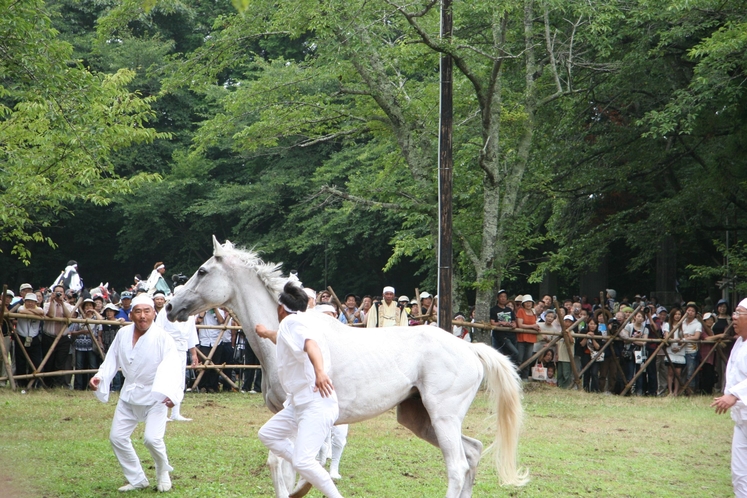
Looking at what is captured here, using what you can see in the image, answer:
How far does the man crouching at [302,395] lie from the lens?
644 cm

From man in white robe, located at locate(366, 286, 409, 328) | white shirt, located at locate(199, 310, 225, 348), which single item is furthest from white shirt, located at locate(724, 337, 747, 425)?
white shirt, located at locate(199, 310, 225, 348)

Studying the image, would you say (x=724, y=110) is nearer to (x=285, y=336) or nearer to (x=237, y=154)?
(x=285, y=336)

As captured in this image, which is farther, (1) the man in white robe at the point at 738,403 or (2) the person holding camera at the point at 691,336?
(2) the person holding camera at the point at 691,336

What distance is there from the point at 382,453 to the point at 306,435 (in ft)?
14.4

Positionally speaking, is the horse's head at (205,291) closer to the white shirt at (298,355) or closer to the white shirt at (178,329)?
the white shirt at (298,355)

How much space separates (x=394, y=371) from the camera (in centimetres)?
772

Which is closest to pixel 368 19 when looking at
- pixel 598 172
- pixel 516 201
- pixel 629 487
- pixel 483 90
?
pixel 483 90

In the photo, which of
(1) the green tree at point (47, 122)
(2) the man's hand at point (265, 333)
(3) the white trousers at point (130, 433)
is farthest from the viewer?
(1) the green tree at point (47, 122)

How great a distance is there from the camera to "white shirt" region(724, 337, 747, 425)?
7.42 metres

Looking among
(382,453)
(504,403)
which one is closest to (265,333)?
(504,403)

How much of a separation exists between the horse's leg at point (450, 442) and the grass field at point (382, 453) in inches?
28.8

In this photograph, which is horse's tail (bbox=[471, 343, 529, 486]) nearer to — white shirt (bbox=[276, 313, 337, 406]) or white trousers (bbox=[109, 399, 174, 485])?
white shirt (bbox=[276, 313, 337, 406])

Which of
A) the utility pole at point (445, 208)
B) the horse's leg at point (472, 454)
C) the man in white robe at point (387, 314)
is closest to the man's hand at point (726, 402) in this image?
the horse's leg at point (472, 454)

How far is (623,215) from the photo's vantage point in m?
22.4
